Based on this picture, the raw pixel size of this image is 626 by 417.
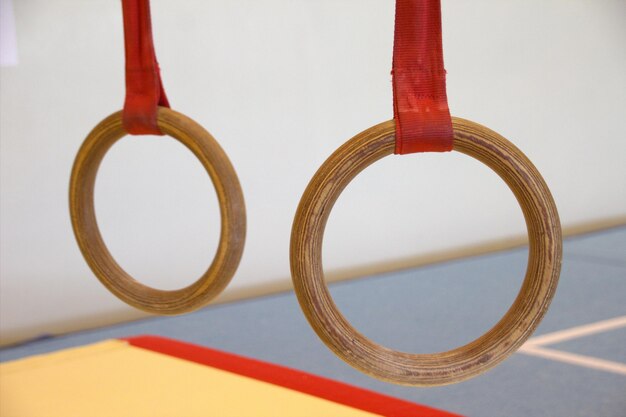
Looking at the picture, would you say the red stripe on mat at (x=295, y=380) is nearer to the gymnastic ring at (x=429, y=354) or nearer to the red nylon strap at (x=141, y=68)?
the gymnastic ring at (x=429, y=354)

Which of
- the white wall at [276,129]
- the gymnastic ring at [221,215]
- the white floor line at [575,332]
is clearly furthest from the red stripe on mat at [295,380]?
the white floor line at [575,332]

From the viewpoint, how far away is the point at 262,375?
1905mm

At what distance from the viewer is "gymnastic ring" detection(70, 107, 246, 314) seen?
4.42 feet

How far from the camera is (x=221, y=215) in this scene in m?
1.35

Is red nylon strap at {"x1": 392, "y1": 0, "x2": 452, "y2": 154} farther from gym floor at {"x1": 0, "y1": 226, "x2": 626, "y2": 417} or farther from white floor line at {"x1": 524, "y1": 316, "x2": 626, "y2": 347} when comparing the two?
white floor line at {"x1": 524, "y1": 316, "x2": 626, "y2": 347}

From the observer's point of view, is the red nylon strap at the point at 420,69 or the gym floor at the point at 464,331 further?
the gym floor at the point at 464,331

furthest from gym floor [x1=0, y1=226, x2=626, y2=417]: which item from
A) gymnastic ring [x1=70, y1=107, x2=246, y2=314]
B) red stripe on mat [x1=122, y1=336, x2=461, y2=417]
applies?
gymnastic ring [x1=70, y1=107, x2=246, y2=314]

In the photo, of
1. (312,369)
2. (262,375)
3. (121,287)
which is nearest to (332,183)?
(121,287)

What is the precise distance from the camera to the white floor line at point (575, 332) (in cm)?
280

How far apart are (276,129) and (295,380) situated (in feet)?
Result: 5.85

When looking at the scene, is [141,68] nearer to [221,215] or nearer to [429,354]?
[221,215]

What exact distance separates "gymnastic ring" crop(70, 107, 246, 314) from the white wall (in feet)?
5.01

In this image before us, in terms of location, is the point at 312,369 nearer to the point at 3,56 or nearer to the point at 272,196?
the point at 272,196

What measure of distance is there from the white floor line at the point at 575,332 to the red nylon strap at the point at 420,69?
1.90 m
